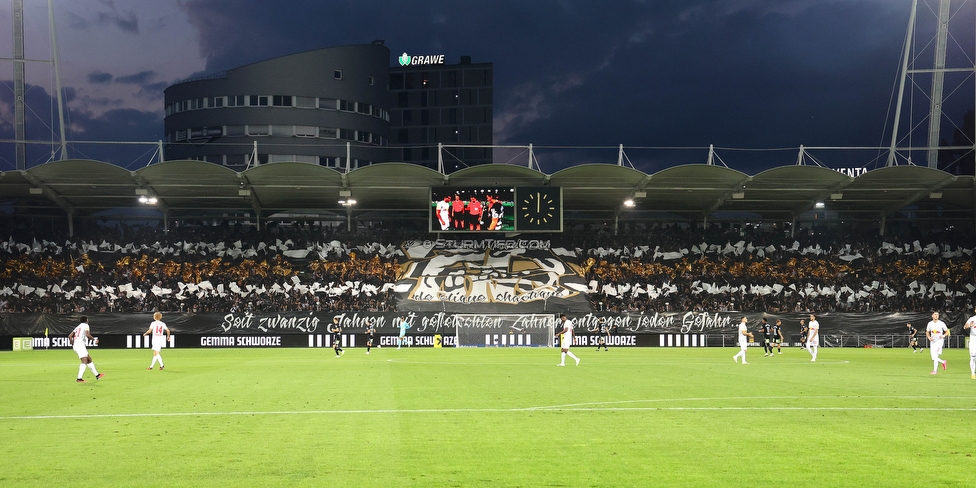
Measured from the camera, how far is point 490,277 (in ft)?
184

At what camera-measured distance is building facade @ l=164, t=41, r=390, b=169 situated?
9456cm

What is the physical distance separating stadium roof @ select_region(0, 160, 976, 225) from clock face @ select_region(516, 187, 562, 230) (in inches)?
43.4

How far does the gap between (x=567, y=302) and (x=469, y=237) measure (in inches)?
381

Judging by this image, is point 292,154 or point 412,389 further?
point 292,154

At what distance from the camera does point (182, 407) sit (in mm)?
17047

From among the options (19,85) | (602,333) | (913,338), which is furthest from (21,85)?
(913,338)

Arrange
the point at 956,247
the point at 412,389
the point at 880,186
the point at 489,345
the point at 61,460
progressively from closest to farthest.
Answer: the point at 61,460 < the point at 412,389 < the point at 489,345 < the point at 880,186 < the point at 956,247

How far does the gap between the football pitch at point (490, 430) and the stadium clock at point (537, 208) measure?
87.0 feet

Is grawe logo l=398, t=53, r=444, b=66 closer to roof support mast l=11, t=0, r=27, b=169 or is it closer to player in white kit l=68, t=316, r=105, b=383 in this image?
roof support mast l=11, t=0, r=27, b=169

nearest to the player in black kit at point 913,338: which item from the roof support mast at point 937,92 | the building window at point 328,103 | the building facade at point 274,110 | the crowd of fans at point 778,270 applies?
the crowd of fans at point 778,270

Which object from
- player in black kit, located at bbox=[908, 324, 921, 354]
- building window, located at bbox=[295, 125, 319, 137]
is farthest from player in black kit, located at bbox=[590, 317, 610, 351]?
building window, located at bbox=[295, 125, 319, 137]

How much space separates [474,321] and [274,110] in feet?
182

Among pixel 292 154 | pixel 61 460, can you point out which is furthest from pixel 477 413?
pixel 292 154

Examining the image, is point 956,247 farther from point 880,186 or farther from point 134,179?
point 134,179
